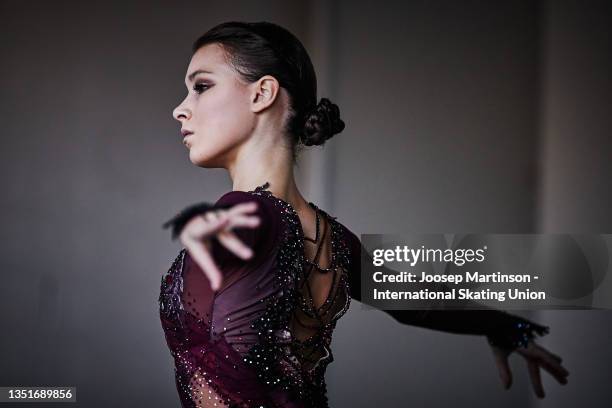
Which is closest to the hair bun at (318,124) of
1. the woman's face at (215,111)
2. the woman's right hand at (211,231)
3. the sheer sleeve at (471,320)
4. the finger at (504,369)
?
the woman's face at (215,111)

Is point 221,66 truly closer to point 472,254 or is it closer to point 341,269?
point 341,269

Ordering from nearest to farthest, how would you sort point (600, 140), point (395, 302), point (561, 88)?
point (395, 302) < point (600, 140) < point (561, 88)

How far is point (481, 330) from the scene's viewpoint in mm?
1248

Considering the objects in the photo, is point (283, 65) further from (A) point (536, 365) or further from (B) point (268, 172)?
(A) point (536, 365)

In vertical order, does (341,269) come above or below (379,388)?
above

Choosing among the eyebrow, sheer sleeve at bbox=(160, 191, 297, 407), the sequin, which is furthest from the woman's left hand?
the eyebrow

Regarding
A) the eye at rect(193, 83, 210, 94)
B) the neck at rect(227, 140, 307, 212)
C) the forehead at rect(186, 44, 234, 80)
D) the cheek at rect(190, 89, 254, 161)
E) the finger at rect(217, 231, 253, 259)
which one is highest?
the forehead at rect(186, 44, 234, 80)

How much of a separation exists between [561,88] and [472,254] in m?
0.62

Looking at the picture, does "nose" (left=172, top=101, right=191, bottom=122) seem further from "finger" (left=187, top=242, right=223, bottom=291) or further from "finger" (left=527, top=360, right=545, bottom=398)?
"finger" (left=527, top=360, right=545, bottom=398)

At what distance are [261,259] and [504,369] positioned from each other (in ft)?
1.90

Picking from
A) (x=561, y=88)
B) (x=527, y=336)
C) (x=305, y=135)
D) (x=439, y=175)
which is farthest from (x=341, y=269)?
(x=561, y=88)

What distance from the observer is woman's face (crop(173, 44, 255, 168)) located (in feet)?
3.51

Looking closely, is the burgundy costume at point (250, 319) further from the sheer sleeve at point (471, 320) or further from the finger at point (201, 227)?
the sheer sleeve at point (471, 320)

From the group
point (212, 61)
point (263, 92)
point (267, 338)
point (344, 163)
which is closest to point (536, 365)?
point (267, 338)
